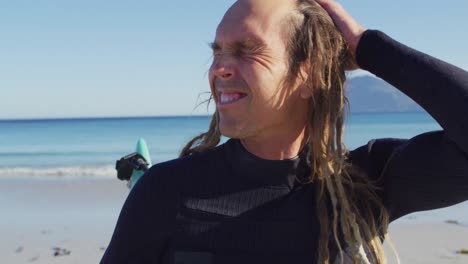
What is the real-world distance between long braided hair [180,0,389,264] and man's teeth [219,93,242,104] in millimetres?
192

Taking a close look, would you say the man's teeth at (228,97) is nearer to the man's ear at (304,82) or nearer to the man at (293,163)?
the man at (293,163)

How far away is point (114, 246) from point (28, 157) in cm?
2442

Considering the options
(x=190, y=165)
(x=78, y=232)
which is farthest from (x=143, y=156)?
(x=78, y=232)

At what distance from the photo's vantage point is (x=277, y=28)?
7.02 feet

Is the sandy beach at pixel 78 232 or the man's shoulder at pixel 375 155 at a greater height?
the man's shoulder at pixel 375 155

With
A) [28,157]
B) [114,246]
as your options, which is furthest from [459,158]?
[28,157]

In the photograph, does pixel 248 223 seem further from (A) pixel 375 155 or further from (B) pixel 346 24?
(B) pixel 346 24

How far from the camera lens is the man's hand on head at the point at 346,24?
2.20 metres

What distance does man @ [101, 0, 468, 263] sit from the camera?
6.47ft

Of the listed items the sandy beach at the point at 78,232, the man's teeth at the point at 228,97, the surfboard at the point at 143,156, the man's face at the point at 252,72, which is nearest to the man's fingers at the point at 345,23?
the man's face at the point at 252,72

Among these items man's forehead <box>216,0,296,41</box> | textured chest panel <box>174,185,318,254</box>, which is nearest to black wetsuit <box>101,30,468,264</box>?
textured chest panel <box>174,185,318,254</box>

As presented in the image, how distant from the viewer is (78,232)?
26.6 ft

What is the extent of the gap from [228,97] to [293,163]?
32 cm

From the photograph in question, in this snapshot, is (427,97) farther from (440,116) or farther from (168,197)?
(168,197)
